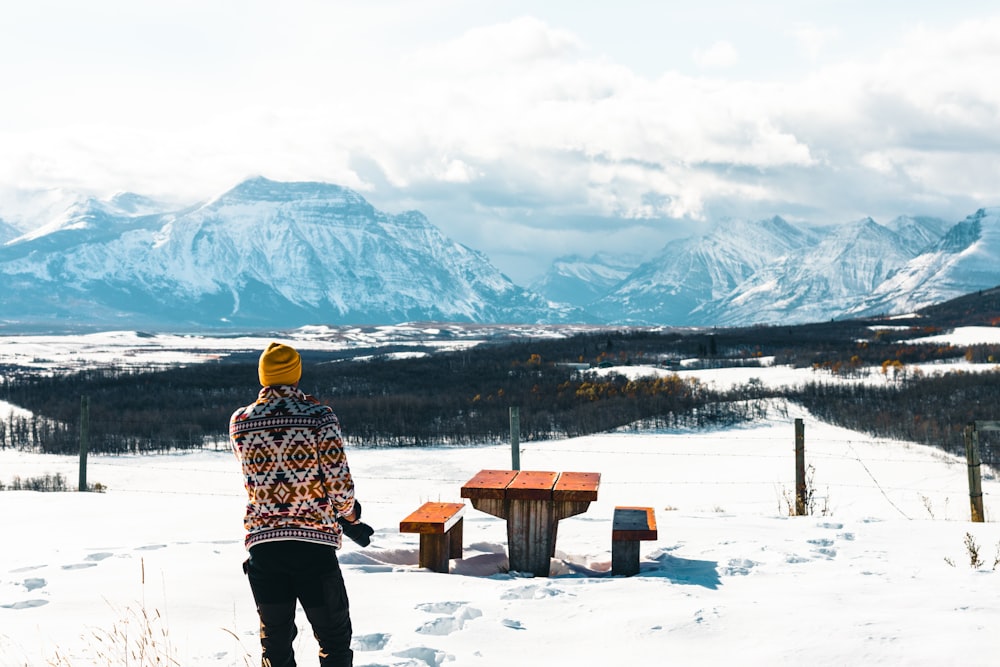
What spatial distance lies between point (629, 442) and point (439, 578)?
31.2 m

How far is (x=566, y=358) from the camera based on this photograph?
9394cm

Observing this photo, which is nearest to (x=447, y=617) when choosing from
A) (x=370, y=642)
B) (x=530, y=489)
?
(x=370, y=642)

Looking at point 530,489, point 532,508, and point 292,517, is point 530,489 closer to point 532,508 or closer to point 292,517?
point 532,508

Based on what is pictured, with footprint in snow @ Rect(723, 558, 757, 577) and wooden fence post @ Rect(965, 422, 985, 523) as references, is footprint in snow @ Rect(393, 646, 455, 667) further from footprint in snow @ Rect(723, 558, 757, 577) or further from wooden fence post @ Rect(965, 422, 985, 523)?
wooden fence post @ Rect(965, 422, 985, 523)

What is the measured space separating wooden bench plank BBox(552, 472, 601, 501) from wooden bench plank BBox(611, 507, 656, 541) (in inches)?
13.7

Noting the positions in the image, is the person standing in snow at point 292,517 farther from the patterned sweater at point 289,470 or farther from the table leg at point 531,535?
the table leg at point 531,535

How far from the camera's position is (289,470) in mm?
4730

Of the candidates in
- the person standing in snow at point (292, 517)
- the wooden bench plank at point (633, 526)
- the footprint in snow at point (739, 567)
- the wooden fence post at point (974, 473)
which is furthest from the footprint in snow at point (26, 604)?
the wooden fence post at point (974, 473)

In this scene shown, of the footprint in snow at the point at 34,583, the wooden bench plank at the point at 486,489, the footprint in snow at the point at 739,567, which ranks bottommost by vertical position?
the footprint in snow at the point at 739,567

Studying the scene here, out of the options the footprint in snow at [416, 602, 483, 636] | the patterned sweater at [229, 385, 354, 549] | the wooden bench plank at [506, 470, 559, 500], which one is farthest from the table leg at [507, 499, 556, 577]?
the patterned sweater at [229, 385, 354, 549]

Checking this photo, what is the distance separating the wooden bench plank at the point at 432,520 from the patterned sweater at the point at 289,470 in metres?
2.70

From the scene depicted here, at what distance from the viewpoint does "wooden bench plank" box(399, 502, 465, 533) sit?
7.42 meters

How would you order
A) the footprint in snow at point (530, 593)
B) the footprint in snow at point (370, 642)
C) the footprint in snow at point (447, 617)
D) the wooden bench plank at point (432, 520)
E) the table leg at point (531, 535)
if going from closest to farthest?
the footprint in snow at point (370, 642) < the footprint in snow at point (447, 617) < the footprint in snow at point (530, 593) < the wooden bench plank at point (432, 520) < the table leg at point (531, 535)

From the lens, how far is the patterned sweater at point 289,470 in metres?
4.71
